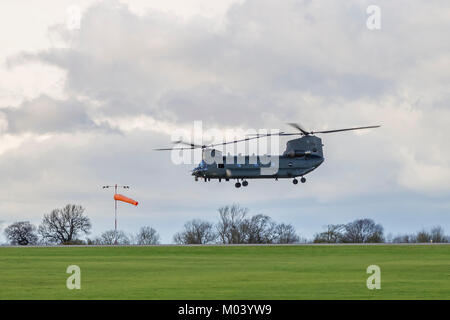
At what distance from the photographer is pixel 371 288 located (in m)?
55.6

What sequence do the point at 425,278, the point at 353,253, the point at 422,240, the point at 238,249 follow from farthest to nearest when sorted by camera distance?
1. the point at 422,240
2. the point at 238,249
3. the point at 353,253
4. the point at 425,278

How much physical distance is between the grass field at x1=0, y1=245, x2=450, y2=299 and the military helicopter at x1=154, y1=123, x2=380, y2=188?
33.1 ft

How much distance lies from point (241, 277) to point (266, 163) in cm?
3991

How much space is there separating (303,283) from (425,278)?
10.8 metres

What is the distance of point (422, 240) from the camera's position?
19288 cm

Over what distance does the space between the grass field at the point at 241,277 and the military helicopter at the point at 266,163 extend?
10.1 meters

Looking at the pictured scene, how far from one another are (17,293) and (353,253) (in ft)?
208

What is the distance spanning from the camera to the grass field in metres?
52.3

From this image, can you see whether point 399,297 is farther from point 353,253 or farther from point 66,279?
point 353,253

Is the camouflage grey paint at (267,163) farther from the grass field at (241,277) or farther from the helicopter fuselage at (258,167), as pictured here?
the grass field at (241,277)

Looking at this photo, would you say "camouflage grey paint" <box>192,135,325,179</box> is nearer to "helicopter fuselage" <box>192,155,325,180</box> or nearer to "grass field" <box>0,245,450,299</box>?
"helicopter fuselage" <box>192,155,325,180</box>

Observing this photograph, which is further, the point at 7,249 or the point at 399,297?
the point at 7,249

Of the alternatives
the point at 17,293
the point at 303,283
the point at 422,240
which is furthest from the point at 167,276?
the point at 422,240
